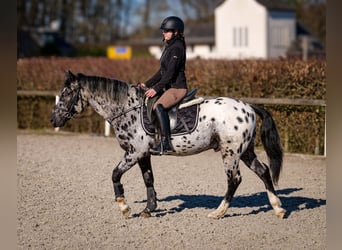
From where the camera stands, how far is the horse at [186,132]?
6.76 meters

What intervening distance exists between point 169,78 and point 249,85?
309 inches

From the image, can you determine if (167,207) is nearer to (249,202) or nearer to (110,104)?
(249,202)

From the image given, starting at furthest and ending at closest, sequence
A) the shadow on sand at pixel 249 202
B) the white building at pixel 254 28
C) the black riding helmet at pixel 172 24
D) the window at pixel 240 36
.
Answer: the window at pixel 240 36 → the white building at pixel 254 28 → the shadow on sand at pixel 249 202 → the black riding helmet at pixel 172 24

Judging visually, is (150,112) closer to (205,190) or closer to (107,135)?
(205,190)

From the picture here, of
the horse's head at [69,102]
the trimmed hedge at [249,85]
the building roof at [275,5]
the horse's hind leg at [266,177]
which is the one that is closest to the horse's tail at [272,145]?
the horse's hind leg at [266,177]

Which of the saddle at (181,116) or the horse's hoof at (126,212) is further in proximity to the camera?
the horse's hoof at (126,212)

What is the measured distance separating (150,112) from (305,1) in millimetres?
66585

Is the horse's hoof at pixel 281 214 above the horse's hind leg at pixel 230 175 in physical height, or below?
below

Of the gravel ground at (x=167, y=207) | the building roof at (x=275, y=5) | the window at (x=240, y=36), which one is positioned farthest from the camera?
the window at (x=240, y=36)

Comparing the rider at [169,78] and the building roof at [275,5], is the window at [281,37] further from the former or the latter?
the rider at [169,78]

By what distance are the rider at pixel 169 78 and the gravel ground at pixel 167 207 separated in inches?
41.1

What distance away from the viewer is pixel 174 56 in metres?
6.60

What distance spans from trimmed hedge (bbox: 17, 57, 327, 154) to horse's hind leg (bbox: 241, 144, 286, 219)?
194 inches
